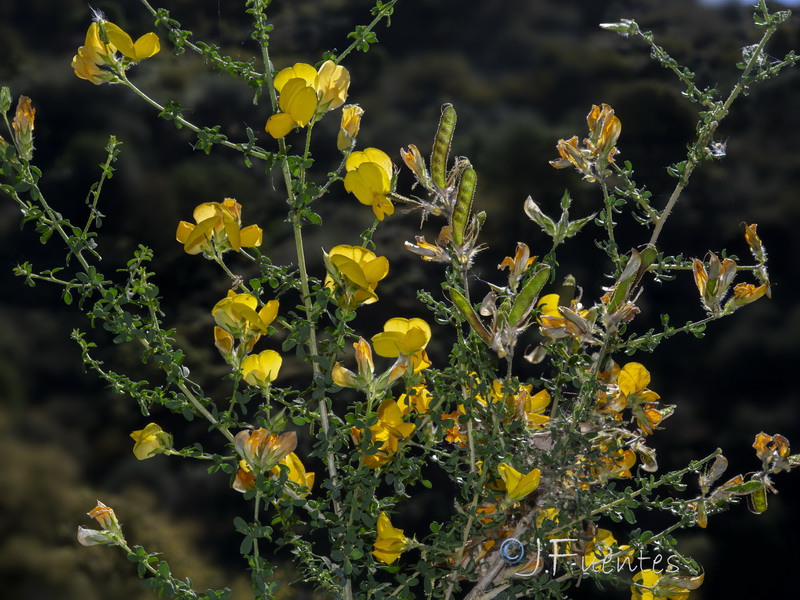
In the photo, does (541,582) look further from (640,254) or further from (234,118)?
(234,118)

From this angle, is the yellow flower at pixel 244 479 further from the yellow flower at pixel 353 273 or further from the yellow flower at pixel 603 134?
the yellow flower at pixel 603 134

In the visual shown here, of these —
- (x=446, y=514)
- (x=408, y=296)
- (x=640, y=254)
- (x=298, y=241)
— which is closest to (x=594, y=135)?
(x=640, y=254)

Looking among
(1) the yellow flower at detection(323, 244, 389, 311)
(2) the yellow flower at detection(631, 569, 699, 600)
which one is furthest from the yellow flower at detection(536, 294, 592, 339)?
(2) the yellow flower at detection(631, 569, 699, 600)

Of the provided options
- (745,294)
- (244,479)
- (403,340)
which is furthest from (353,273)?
(745,294)

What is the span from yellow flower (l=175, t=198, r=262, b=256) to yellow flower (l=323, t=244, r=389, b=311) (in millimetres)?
65

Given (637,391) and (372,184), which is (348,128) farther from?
(637,391)

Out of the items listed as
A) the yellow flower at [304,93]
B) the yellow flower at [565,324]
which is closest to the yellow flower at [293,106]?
the yellow flower at [304,93]

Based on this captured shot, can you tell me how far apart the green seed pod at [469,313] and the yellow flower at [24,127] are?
1.04ft

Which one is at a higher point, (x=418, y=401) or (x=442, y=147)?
(x=442, y=147)

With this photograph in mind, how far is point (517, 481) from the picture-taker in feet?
1.89

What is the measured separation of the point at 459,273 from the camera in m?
0.58

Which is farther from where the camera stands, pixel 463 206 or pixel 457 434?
pixel 457 434

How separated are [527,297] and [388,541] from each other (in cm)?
23

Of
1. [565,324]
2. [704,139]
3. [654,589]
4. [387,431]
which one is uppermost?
[704,139]
